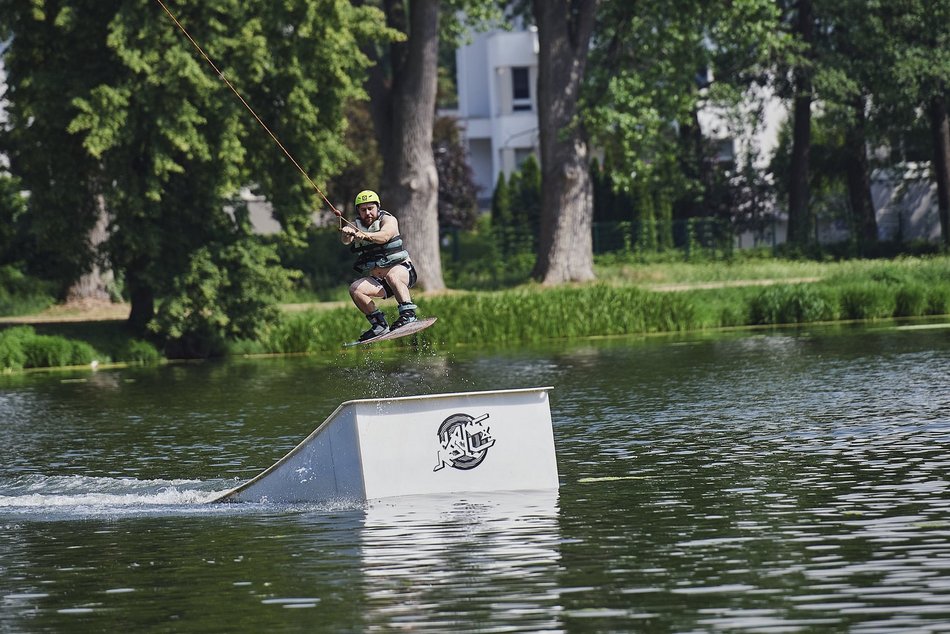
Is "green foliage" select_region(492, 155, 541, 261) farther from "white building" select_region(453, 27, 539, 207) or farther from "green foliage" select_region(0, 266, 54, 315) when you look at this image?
"green foliage" select_region(0, 266, 54, 315)

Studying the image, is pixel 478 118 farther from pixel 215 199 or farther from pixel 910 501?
pixel 910 501

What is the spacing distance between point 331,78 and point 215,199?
388cm

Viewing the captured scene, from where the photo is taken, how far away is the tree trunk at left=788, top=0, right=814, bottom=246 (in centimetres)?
5644

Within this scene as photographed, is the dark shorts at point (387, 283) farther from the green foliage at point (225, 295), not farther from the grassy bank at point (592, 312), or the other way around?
the grassy bank at point (592, 312)

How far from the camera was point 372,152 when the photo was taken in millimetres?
64000

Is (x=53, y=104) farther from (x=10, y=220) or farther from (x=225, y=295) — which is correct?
(x=10, y=220)

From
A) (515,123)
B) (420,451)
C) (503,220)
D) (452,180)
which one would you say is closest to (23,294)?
(503,220)

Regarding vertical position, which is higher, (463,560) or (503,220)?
(503,220)

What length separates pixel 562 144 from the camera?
4766 centimetres

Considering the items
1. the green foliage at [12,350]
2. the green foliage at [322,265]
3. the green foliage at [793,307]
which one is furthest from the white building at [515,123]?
the green foliage at [12,350]

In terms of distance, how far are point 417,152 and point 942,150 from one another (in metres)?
20.1

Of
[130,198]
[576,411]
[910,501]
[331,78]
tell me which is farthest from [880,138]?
[910,501]

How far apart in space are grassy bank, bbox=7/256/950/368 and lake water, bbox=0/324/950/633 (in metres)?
11.3

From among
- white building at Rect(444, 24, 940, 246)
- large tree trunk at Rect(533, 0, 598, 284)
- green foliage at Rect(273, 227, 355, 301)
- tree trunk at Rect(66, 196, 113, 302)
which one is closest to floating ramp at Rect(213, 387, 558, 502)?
tree trunk at Rect(66, 196, 113, 302)
